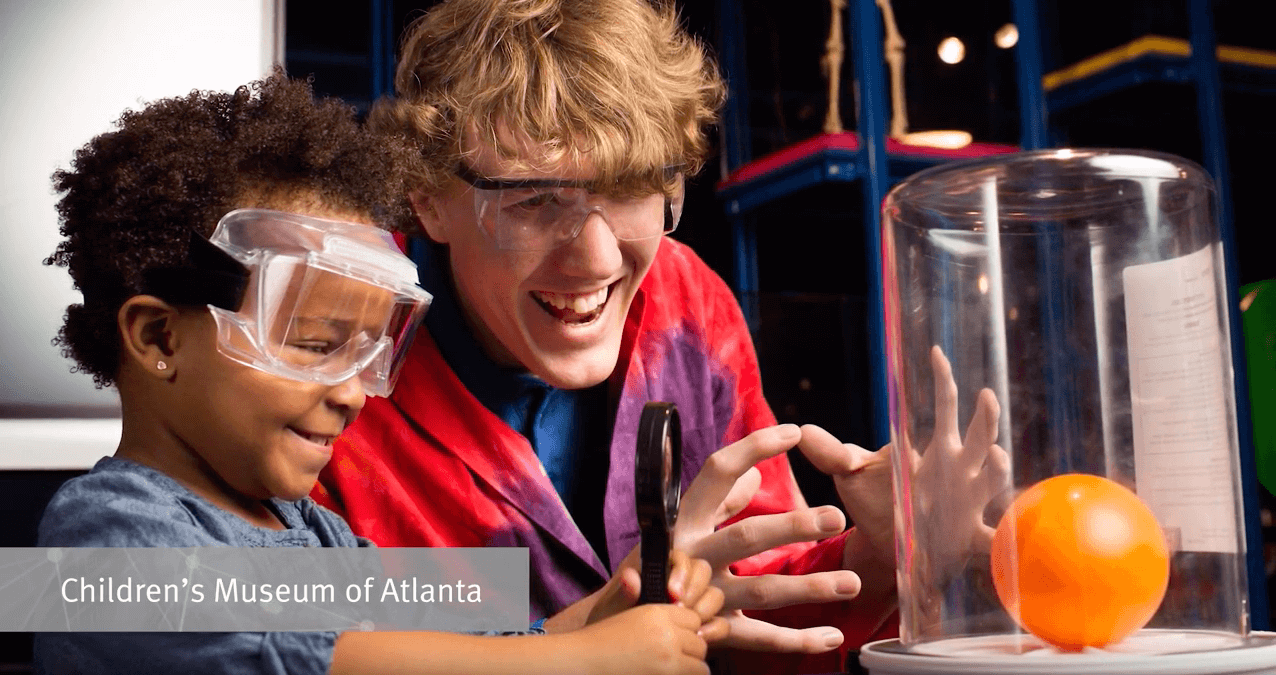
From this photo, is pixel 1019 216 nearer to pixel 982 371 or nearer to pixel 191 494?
pixel 982 371

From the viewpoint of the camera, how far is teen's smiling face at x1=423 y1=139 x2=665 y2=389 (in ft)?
3.75

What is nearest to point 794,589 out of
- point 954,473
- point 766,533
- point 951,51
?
point 766,533

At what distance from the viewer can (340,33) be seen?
1.27m

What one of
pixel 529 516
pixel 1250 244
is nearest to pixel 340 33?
pixel 529 516

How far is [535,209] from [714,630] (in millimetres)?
435

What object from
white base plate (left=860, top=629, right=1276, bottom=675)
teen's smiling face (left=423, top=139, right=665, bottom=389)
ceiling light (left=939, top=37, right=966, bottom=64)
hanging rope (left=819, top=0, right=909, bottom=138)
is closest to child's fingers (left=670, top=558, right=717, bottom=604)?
white base plate (left=860, top=629, right=1276, bottom=675)

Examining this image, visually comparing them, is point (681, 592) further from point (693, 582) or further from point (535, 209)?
point (535, 209)

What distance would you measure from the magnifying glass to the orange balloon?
0.26m

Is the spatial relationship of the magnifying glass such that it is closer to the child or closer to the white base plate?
the child

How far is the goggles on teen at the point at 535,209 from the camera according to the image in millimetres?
1122

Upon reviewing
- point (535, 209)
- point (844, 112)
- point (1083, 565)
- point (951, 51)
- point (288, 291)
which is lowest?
point (1083, 565)

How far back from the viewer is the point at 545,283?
116 cm

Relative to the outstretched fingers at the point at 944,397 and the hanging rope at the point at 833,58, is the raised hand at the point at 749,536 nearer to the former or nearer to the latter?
the outstretched fingers at the point at 944,397

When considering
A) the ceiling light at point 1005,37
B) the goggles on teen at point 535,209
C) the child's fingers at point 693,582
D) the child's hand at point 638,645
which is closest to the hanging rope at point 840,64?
the ceiling light at point 1005,37
